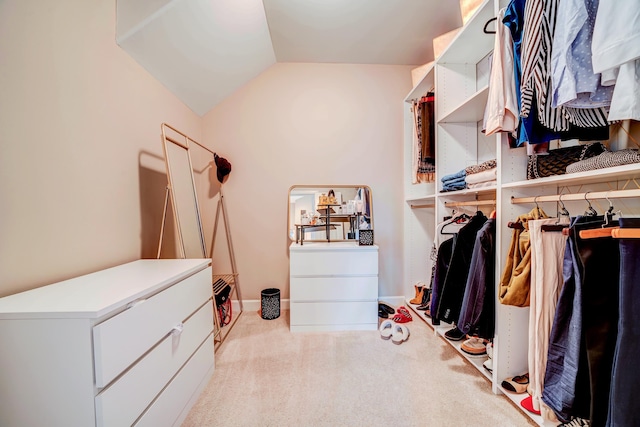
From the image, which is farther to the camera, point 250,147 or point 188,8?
point 250,147

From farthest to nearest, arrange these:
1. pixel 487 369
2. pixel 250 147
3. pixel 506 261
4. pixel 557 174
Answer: pixel 250 147 < pixel 487 369 < pixel 506 261 < pixel 557 174

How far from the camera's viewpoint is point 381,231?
2762 millimetres

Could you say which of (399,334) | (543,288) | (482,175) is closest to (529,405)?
(543,288)

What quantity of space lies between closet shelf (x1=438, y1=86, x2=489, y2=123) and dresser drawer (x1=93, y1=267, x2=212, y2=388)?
1981 millimetres

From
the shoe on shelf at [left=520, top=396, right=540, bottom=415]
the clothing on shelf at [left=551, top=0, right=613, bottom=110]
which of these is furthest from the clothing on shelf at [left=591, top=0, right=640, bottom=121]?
the shoe on shelf at [left=520, top=396, right=540, bottom=415]

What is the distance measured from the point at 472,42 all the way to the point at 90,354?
2.60 metres

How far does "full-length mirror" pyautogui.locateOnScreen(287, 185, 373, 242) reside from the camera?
8.59 feet

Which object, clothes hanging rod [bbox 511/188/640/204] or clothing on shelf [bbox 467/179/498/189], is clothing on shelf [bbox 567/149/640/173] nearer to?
clothes hanging rod [bbox 511/188/640/204]

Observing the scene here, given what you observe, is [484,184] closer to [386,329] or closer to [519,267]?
[519,267]

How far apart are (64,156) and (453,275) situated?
2.19 meters

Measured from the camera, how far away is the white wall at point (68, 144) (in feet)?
3.20

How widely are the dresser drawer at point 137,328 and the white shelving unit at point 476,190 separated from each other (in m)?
1.67

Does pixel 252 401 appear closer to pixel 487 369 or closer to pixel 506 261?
pixel 487 369

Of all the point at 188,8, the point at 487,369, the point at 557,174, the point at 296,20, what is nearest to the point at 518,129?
the point at 557,174
